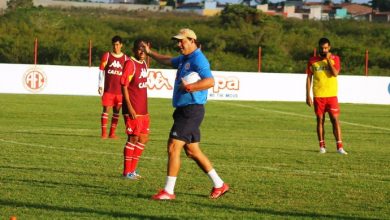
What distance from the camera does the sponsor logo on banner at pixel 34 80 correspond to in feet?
126

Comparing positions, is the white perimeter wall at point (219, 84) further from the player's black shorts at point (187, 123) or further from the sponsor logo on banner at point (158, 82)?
the player's black shorts at point (187, 123)

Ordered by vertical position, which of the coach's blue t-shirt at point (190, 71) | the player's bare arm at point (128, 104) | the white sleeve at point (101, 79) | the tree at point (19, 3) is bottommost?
the tree at point (19, 3)

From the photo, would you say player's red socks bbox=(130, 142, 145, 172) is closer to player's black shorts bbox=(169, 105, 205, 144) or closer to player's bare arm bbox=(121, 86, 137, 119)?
player's bare arm bbox=(121, 86, 137, 119)

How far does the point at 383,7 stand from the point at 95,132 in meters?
119

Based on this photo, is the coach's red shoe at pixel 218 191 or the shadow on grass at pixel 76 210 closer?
Answer: the shadow on grass at pixel 76 210

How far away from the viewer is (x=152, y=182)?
1336cm

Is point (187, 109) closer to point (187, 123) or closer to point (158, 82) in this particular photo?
point (187, 123)

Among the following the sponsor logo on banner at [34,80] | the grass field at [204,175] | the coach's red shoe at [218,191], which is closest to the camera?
the grass field at [204,175]

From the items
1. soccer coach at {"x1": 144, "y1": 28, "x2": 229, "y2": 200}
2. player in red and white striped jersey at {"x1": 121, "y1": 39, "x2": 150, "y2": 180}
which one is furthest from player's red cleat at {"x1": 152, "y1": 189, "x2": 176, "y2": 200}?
player in red and white striped jersey at {"x1": 121, "y1": 39, "x2": 150, "y2": 180}

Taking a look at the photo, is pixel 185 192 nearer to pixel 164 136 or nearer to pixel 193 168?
pixel 193 168

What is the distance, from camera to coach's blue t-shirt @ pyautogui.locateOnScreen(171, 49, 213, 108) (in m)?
11.9

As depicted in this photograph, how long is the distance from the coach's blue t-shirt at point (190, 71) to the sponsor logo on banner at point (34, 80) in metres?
26.8

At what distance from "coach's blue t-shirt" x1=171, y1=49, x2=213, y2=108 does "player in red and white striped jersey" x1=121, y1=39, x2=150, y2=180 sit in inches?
74.4

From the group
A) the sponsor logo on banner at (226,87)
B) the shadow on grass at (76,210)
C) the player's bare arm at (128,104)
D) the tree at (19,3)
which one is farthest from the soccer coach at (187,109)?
the tree at (19,3)
